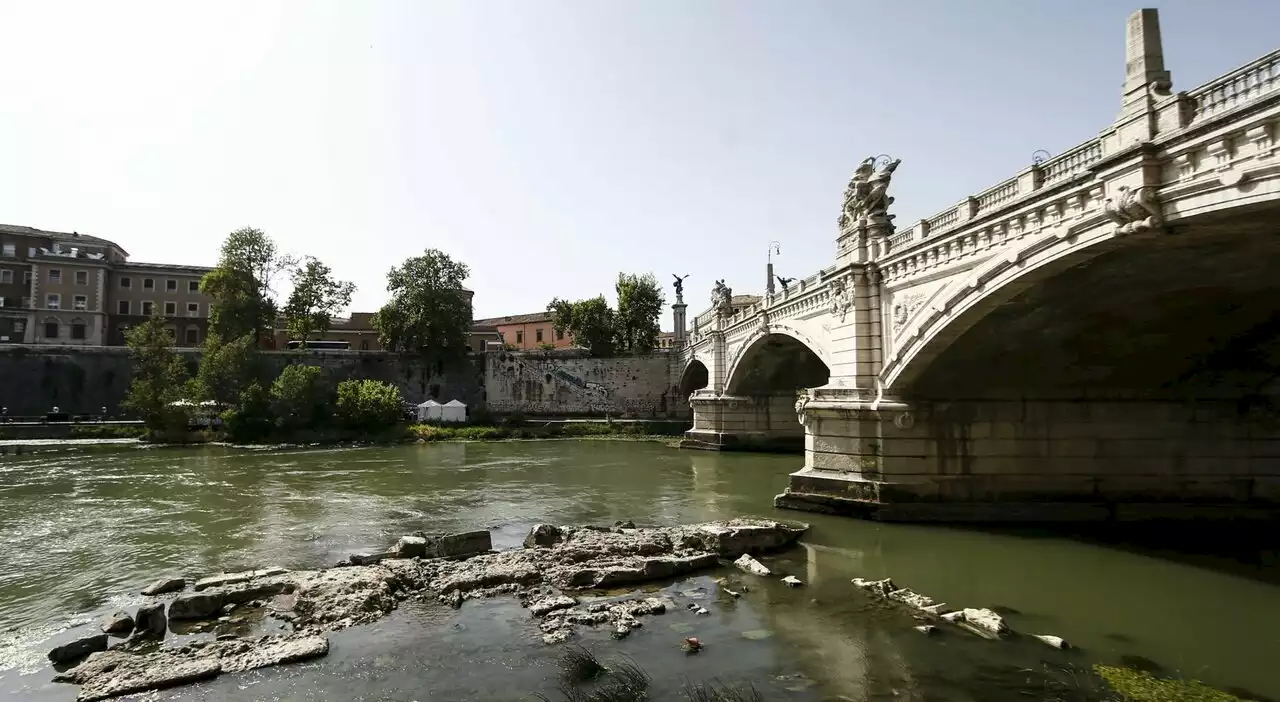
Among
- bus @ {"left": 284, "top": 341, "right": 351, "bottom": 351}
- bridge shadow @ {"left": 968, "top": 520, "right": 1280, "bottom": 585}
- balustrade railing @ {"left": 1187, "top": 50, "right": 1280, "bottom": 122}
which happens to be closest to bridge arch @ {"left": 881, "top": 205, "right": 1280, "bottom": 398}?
balustrade railing @ {"left": 1187, "top": 50, "right": 1280, "bottom": 122}

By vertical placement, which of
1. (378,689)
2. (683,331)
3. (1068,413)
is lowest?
(378,689)

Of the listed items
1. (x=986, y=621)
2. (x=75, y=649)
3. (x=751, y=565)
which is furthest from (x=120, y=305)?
(x=986, y=621)

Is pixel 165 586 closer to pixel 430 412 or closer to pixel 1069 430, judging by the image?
pixel 1069 430

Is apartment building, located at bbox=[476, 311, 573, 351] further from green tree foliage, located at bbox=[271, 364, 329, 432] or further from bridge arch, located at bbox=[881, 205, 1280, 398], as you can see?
bridge arch, located at bbox=[881, 205, 1280, 398]

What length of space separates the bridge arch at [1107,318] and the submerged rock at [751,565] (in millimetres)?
6227

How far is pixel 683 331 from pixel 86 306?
47370 mm

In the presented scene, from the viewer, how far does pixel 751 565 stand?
38.0 ft

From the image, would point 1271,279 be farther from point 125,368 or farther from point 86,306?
point 86,306

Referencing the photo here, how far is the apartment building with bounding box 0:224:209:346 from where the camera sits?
5206cm

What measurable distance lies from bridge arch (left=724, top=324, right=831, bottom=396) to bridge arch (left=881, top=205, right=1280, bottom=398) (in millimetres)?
11235

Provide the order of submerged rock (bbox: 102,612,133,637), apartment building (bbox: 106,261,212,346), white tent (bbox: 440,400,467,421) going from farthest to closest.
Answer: apartment building (bbox: 106,261,212,346)
white tent (bbox: 440,400,467,421)
submerged rock (bbox: 102,612,133,637)

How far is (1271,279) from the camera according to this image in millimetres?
11523

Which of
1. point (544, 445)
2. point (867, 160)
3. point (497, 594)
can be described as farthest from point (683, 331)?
point (497, 594)

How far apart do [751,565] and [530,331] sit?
66153mm
